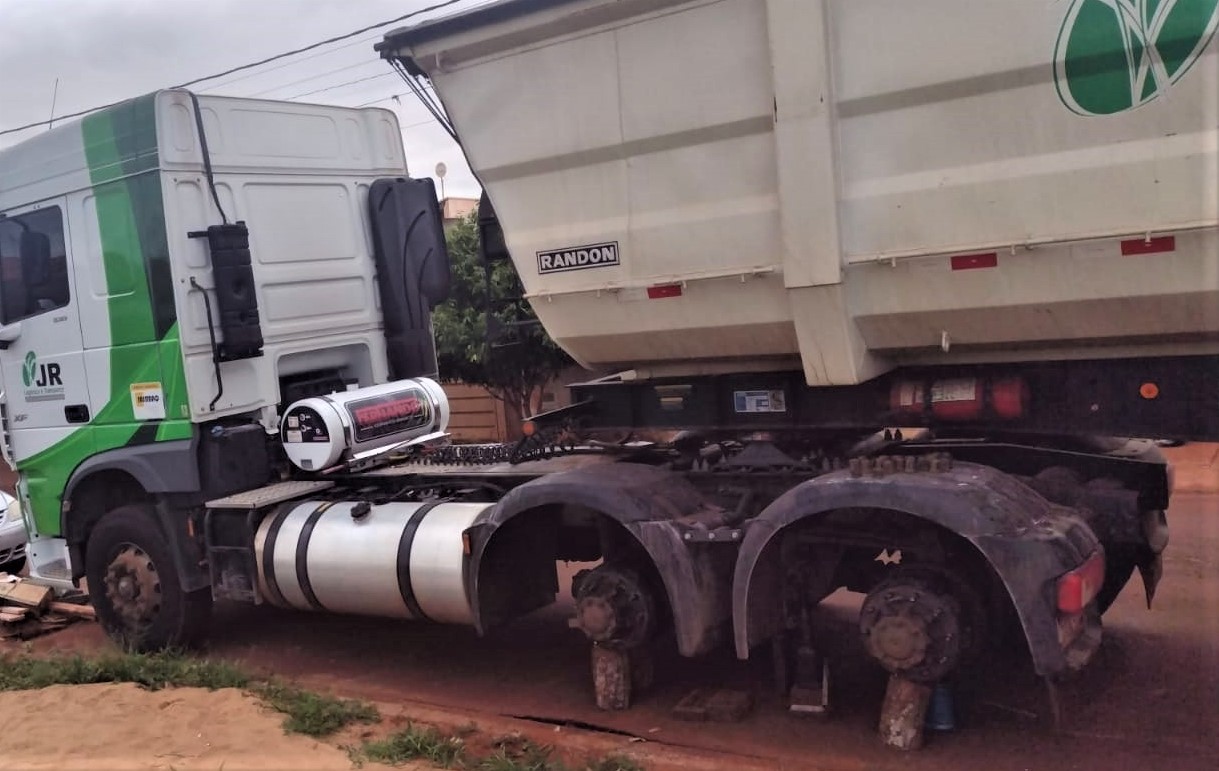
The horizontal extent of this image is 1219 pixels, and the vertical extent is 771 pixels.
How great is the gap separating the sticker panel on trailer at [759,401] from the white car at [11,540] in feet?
22.0

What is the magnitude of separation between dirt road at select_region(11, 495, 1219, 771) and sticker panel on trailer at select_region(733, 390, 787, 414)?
4.59 ft

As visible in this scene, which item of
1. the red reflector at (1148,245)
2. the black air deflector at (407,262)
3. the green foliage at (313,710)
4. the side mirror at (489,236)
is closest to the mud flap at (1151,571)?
the red reflector at (1148,245)

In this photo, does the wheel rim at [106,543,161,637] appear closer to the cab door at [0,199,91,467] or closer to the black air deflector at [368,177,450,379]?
the cab door at [0,199,91,467]

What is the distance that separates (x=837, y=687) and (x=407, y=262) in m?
3.85

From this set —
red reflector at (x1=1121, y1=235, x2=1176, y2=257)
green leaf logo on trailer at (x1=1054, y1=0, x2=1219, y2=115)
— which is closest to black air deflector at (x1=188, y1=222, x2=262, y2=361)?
green leaf logo on trailer at (x1=1054, y1=0, x2=1219, y2=115)

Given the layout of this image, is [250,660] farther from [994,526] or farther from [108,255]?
[994,526]

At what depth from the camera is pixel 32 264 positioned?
265 inches

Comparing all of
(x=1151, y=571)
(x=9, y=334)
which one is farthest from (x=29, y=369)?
(x=1151, y=571)

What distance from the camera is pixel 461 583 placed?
17.5 feet

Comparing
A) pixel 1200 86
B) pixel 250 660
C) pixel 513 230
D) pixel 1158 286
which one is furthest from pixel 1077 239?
pixel 250 660

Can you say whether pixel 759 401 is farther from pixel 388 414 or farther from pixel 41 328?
pixel 41 328

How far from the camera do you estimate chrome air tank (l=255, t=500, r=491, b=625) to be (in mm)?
5418

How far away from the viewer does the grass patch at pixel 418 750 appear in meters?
4.49

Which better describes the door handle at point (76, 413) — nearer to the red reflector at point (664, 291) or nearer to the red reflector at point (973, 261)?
the red reflector at point (664, 291)
